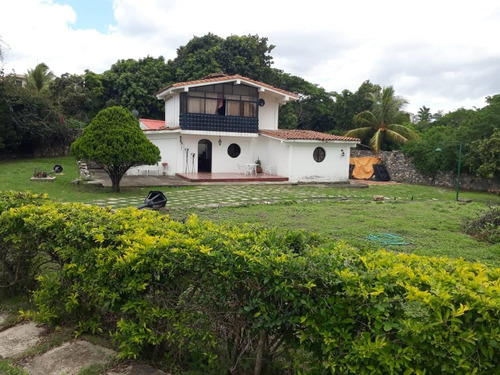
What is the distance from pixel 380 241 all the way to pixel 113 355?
570 cm

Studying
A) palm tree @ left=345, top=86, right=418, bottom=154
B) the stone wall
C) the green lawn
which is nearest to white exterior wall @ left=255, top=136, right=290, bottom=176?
the green lawn

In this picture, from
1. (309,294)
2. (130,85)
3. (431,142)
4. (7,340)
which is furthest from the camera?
(130,85)

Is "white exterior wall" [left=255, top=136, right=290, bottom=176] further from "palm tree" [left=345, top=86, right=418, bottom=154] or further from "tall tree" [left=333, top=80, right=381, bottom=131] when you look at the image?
"tall tree" [left=333, top=80, right=381, bottom=131]

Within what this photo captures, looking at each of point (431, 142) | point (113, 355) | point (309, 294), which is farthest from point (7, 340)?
point (431, 142)

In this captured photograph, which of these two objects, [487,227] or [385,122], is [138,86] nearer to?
[385,122]

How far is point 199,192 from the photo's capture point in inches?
599

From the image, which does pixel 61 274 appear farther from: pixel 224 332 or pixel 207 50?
pixel 207 50

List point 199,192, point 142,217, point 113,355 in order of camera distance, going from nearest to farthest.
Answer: point 113,355, point 142,217, point 199,192

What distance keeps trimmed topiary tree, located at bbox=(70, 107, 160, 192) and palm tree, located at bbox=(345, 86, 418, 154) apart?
1957cm

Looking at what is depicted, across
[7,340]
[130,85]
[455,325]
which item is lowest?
[7,340]

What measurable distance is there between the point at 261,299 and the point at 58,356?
1.91m

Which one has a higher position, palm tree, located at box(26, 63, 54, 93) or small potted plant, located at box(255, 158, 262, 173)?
palm tree, located at box(26, 63, 54, 93)

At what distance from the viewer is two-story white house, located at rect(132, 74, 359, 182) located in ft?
69.1

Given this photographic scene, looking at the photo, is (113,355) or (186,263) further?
(113,355)
